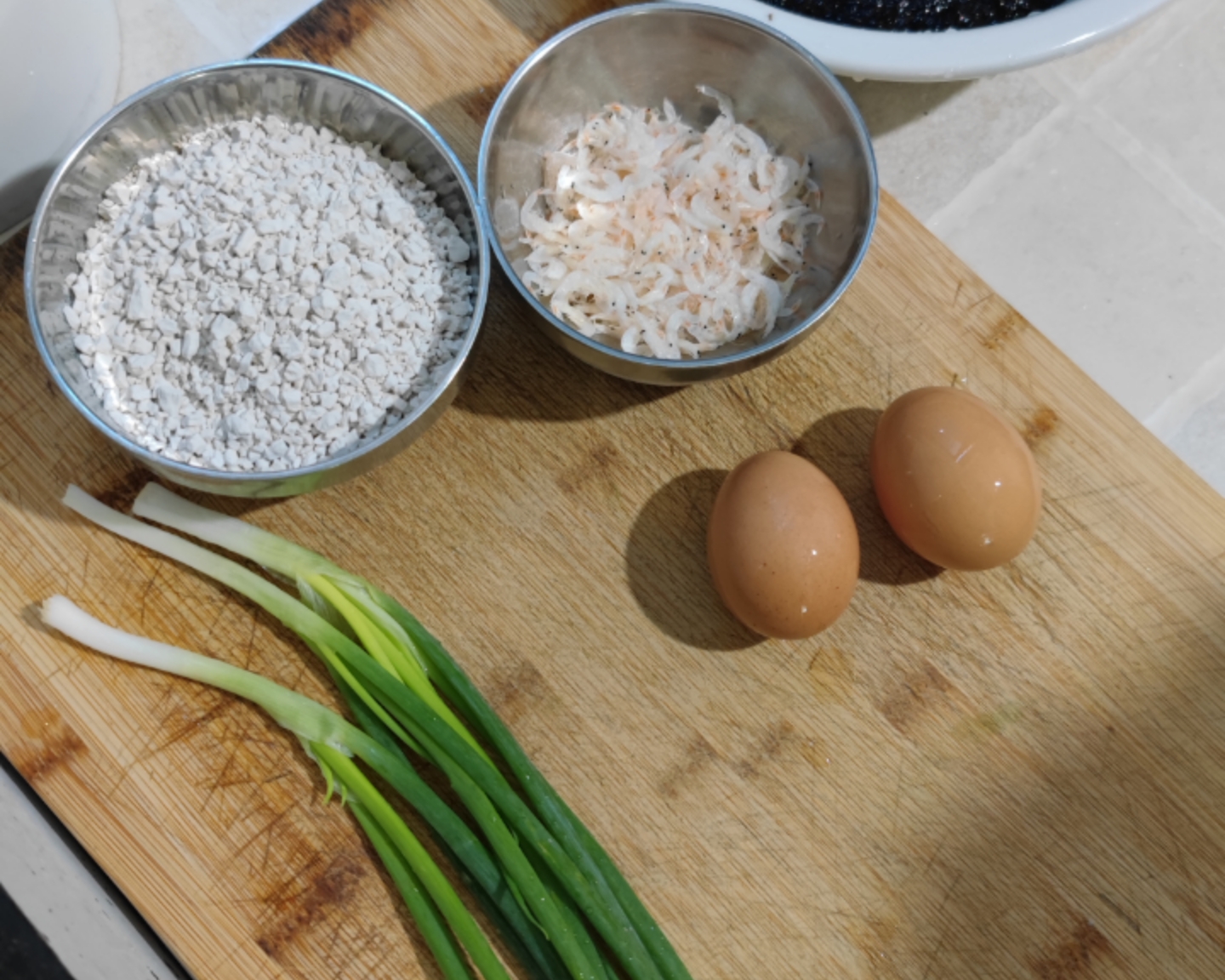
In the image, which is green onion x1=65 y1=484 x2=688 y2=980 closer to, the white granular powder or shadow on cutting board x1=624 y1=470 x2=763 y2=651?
the white granular powder

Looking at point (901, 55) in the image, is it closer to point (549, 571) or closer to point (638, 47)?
point (638, 47)

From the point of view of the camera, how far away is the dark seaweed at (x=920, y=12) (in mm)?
1256

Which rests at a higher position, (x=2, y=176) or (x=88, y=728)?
(x=2, y=176)

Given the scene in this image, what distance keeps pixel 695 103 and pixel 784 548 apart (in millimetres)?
641

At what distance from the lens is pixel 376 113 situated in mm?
1271

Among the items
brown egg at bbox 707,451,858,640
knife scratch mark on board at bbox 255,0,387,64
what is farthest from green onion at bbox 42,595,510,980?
knife scratch mark on board at bbox 255,0,387,64

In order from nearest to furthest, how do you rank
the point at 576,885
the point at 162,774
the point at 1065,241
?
the point at 576,885
the point at 162,774
the point at 1065,241

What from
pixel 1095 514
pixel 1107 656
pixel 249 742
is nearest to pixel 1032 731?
pixel 1107 656

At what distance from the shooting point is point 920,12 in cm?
125

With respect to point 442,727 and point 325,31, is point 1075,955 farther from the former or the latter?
point 325,31

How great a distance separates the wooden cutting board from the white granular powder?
0.14 metres

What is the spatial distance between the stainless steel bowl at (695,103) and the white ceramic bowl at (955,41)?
2cm

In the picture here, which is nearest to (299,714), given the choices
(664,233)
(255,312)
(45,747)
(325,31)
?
(45,747)

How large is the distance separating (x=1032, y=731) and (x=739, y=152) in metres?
0.83
